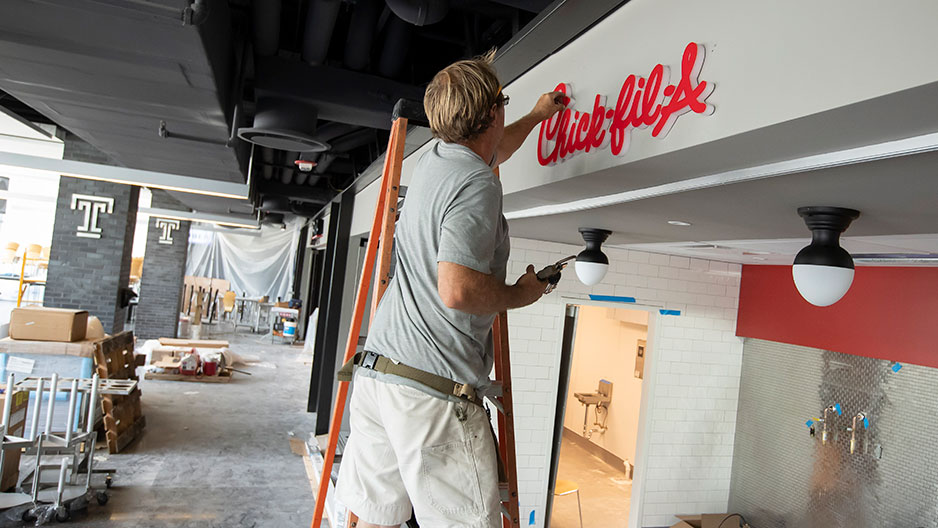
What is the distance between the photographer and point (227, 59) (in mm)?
3346

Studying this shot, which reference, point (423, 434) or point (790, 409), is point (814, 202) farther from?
point (790, 409)

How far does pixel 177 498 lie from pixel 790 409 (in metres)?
5.10

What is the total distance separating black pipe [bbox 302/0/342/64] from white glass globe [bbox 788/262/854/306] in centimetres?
265

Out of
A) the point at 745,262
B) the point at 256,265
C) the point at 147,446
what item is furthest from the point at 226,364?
the point at 256,265

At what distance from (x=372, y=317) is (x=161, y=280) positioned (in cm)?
1240

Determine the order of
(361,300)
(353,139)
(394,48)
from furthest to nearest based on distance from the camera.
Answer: (353,139)
(394,48)
(361,300)

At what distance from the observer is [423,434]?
1432 mm

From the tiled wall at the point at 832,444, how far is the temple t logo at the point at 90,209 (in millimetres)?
8383

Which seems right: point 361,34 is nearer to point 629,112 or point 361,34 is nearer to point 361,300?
point 361,300

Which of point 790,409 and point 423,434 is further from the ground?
point 423,434

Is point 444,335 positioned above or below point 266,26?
below

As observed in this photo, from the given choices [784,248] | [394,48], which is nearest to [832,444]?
[784,248]

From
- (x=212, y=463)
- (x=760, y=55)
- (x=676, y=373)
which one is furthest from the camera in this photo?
(x=212, y=463)

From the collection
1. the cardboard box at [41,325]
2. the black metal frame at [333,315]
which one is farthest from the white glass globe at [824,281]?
the cardboard box at [41,325]
